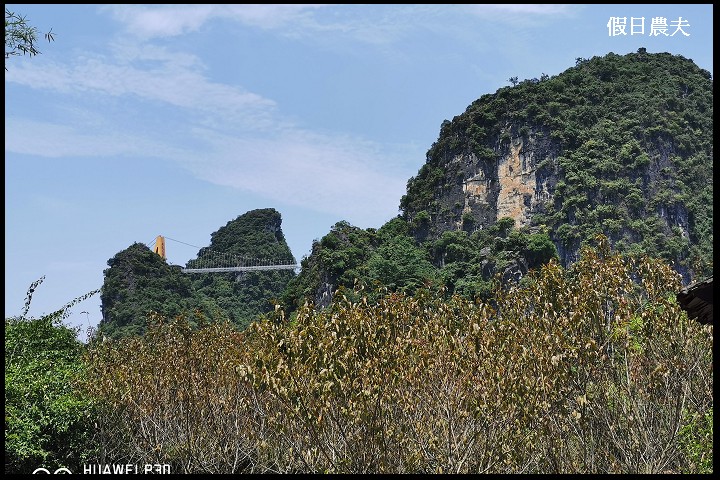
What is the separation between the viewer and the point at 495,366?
13.2 m

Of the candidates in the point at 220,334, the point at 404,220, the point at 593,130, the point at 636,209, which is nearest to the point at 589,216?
the point at 636,209

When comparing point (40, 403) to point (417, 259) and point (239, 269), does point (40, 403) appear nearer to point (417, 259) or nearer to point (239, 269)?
point (417, 259)

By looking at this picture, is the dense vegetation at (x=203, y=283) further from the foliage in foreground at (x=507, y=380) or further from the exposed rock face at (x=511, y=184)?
the foliage in foreground at (x=507, y=380)

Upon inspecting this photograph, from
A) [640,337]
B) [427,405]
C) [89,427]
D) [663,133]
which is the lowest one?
[89,427]

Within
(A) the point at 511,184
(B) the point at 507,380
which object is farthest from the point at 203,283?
(B) the point at 507,380

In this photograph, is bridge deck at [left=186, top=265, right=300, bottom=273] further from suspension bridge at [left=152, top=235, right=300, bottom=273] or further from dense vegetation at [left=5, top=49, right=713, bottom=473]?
dense vegetation at [left=5, top=49, right=713, bottom=473]

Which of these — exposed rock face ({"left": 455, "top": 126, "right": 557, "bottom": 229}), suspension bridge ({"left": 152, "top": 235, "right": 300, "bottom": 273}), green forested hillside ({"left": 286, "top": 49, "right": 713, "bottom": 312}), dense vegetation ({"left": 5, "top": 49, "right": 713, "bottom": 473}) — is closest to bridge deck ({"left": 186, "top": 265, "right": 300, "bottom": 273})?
suspension bridge ({"left": 152, "top": 235, "right": 300, "bottom": 273})

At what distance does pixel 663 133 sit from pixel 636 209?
8516 millimetres

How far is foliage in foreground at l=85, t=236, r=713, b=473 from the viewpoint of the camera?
482 inches

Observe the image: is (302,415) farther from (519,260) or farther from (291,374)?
(519,260)

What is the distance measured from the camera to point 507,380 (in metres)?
12.7

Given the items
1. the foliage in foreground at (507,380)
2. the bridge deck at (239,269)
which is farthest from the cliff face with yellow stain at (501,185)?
the foliage in foreground at (507,380)

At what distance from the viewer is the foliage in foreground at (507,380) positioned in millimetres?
12250

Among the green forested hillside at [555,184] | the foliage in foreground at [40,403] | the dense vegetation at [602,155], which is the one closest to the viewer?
the foliage in foreground at [40,403]
